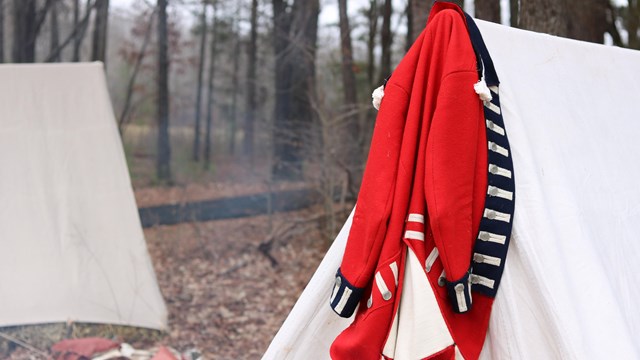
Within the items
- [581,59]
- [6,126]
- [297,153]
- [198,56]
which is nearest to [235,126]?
[198,56]

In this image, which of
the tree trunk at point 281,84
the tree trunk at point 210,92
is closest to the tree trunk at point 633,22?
the tree trunk at point 281,84

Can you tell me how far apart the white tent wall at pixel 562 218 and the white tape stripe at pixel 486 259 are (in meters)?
0.07

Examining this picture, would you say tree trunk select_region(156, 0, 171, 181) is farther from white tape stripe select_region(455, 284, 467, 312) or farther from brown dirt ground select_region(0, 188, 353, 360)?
white tape stripe select_region(455, 284, 467, 312)

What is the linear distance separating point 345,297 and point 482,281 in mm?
432

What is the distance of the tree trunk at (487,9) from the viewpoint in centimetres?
552

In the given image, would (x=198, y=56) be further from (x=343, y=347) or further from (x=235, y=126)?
(x=343, y=347)

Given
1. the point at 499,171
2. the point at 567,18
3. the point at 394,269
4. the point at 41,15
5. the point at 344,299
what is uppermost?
the point at 41,15

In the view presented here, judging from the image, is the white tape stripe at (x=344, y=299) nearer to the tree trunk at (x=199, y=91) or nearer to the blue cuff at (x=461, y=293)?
the blue cuff at (x=461, y=293)

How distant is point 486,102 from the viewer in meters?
2.08

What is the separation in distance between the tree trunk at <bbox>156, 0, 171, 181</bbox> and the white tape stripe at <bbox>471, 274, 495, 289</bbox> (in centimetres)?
1161

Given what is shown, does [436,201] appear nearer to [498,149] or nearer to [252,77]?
[498,149]

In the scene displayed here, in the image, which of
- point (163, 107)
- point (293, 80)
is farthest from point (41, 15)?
point (293, 80)

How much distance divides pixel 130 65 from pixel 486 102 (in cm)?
1379

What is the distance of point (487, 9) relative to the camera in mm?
5578
